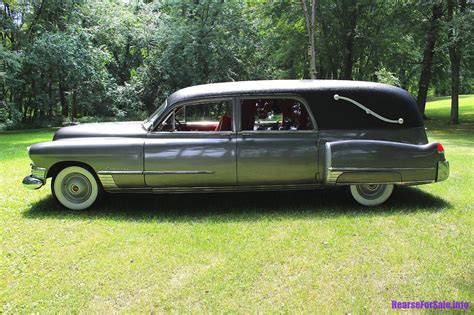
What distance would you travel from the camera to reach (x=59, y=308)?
3061 millimetres

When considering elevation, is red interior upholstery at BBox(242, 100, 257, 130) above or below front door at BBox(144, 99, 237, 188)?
above

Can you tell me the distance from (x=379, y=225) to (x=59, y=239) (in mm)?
3744

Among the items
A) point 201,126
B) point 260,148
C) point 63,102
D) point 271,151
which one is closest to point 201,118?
point 201,126

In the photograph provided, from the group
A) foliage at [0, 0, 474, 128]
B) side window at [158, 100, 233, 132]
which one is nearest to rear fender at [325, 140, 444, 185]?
side window at [158, 100, 233, 132]

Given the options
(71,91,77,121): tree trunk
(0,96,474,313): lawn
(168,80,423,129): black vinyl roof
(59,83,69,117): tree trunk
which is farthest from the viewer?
(59,83,69,117): tree trunk

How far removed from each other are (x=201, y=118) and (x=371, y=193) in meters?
2.66

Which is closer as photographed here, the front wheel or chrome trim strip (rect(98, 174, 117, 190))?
chrome trim strip (rect(98, 174, 117, 190))

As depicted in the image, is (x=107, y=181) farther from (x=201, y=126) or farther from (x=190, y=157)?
(x=201, y=126)

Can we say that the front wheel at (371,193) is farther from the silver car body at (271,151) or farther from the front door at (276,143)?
the front door at (276,143)

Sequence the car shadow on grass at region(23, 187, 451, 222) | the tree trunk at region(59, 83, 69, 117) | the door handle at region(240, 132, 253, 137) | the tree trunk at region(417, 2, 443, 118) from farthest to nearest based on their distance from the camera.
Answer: the tree trunk at region(59, 83, 69, 117), the tree trunk at region(417, 2, 443, 118), the door handle at region(240, 132, 253, 137), the car shadow on grass at region(23, 187, 451, 222)

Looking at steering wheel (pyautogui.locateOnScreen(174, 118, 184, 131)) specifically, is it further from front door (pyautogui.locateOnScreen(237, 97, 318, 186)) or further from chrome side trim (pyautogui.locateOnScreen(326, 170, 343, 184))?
chrome side trim (pyautogui.locateOnScreen(326, 170, 343, 184))

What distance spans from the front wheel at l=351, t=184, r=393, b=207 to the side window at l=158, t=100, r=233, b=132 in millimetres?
1998

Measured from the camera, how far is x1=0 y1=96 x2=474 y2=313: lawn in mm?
3170

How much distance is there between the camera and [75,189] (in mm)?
5445
